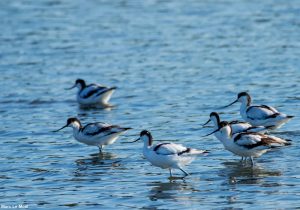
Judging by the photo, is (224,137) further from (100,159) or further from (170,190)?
(100,159)

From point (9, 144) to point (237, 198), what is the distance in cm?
700

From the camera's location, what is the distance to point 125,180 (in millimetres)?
17016

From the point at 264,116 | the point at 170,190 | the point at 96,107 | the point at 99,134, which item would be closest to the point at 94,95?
the point at 96,107

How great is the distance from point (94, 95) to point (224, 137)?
310 inches

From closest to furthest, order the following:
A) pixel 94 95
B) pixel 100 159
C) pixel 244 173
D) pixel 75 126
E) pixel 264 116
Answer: pixel 244 173, pixel 100 159, pixel 75 126, pixel 264 116, pixel 94 95

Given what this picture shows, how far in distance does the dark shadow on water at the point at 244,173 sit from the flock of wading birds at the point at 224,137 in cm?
25

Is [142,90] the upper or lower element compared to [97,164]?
upper

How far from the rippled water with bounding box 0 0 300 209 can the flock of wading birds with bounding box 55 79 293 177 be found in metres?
0.32

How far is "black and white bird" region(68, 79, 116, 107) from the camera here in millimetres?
25375

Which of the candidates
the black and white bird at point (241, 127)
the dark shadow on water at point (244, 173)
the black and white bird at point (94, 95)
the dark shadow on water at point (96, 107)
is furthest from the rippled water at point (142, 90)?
the black and white bird at point (241, 127)

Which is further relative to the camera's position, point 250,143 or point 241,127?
point 241,127

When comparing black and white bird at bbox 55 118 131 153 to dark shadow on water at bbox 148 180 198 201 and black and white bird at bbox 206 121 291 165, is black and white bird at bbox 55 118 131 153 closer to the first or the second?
black and white bird at bbox 206 121 291 165

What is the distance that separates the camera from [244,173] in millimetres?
17391

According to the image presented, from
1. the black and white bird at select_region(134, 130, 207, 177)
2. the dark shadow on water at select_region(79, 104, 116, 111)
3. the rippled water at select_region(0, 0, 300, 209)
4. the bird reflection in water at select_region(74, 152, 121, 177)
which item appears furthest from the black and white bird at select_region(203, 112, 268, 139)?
the dark shadow on water at select_region(79, 104, 116, 111)
